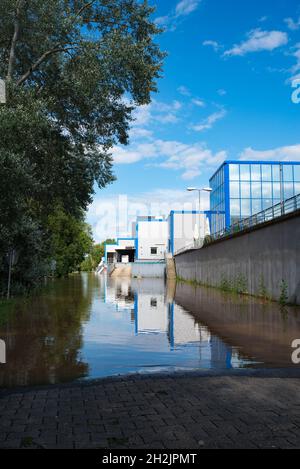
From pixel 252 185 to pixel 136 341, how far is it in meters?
39.1

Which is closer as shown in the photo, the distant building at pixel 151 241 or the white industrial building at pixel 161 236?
the white industrial building at pixel 161 236

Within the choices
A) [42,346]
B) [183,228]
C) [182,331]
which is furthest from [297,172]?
[42,346]

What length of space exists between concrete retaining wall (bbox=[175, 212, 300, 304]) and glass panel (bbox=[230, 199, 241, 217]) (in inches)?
600

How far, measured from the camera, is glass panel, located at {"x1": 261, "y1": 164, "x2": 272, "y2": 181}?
4619 centimetres

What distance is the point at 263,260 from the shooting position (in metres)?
19.4

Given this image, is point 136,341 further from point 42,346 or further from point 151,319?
point 151,319

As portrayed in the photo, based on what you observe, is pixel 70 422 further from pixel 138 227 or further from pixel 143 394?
pixel 138 227

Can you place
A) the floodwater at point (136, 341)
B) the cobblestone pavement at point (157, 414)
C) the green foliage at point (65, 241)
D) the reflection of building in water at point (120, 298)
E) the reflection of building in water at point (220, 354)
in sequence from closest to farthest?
the cobblestone pavement at point (157, 414) < the floodwater at point (136, 341) < the reflection of building in water at point (220, 354) < the reflection of building in water at point (120, 298) < the green foliage at point (65, 241)

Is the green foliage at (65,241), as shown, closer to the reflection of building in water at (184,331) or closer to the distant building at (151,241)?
the distant building at (151,241)

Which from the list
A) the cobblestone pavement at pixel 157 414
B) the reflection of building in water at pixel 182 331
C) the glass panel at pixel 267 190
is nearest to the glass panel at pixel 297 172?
the glass panel at pixel 267 190

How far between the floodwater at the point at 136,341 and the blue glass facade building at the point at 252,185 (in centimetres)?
3127

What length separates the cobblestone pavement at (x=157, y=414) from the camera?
12.0 feet

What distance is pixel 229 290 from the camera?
81.6 feet

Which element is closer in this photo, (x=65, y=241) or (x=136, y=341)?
(x=136, y=341)
